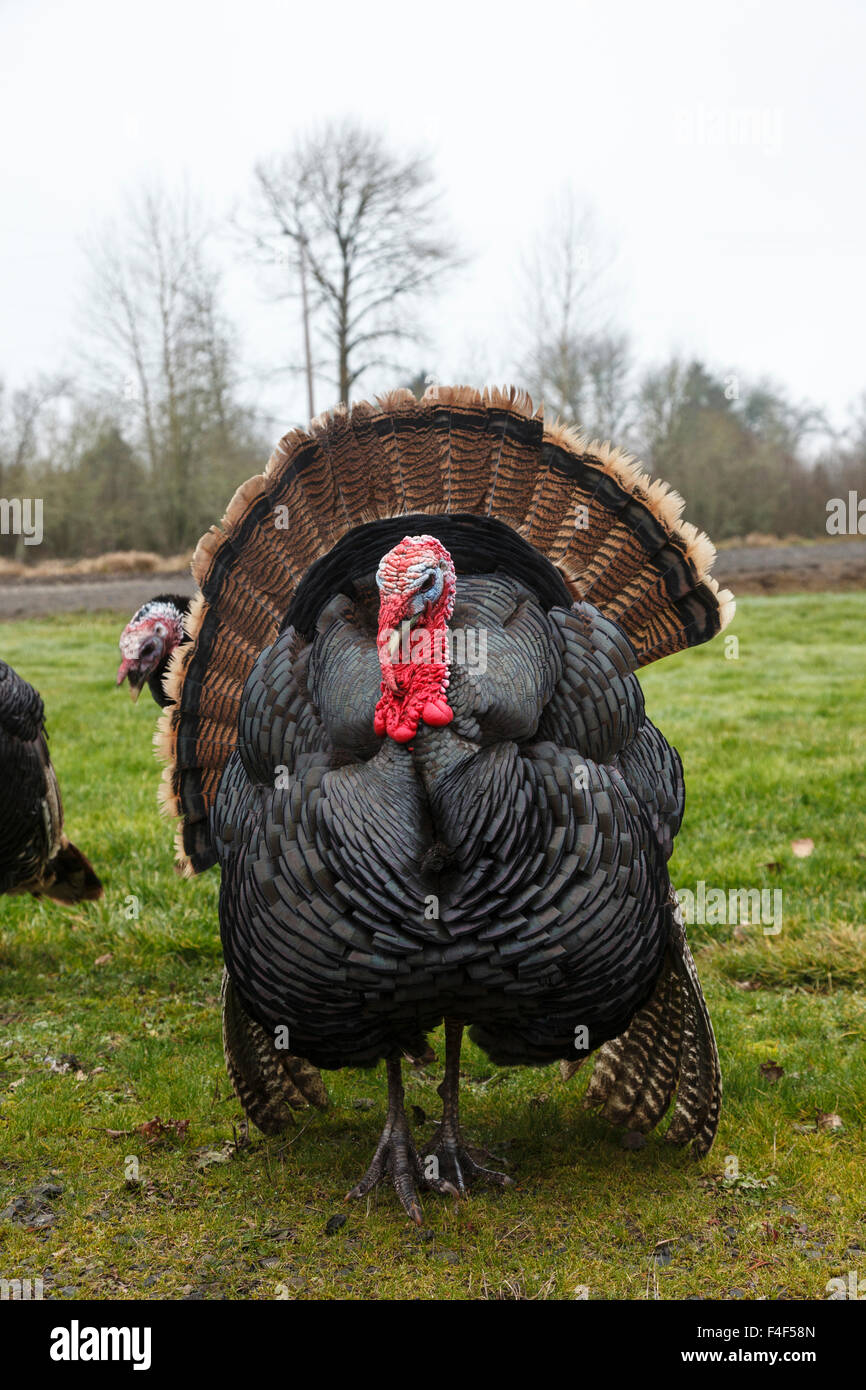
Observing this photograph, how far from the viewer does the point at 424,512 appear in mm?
4117

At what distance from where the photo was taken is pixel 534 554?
11.6ft

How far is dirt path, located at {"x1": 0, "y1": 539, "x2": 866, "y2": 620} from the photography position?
65.0 feet

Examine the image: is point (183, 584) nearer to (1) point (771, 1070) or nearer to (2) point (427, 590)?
(1) point (771, 1070)

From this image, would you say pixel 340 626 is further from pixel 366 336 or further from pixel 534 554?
pixel 366 336

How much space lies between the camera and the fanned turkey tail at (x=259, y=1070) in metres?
3.81

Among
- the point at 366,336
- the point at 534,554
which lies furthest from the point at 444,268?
the point at 534,554

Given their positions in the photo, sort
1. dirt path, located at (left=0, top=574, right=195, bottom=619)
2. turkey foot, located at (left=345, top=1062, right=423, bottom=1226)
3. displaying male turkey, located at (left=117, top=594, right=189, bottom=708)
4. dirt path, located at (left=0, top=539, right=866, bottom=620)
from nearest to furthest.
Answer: turkey foot, located at (left=345, top=1062, right=423, bottom=1226) < displaying male turkey, located at (left=117, top=594, right=189, bottom=708) < dirt path, located at (left=0, top=574, right=195, bottom=619) < dirt path, located at (left=0, top=539, right=866, bottom=620)

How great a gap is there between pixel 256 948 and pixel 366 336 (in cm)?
1904

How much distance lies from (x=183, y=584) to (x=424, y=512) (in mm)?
17525

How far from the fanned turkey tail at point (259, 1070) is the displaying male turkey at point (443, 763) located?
0.01 meters

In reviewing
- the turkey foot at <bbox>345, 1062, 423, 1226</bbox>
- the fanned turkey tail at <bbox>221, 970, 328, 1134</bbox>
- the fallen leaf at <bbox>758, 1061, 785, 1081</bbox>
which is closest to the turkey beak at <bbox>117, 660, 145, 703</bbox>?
the fanned turkey tail at <bbox>221, 970, 328, 1134</bbox>

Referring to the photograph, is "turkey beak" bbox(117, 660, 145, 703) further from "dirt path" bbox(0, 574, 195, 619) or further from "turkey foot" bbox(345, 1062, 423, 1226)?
"dirt path" bbox(0, 574, 195, 619)

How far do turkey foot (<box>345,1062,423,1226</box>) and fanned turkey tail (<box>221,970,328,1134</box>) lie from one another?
0.37 m

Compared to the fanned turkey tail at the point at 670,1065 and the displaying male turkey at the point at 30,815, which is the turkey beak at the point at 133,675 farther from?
the fanned turkey tail at the point at 670,1065
